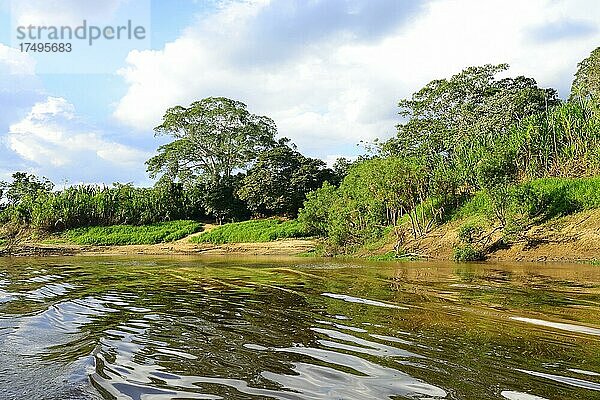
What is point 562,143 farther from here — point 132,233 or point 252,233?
point 132,233

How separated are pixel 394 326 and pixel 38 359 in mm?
3144

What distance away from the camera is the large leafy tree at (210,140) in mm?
42219

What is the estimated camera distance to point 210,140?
42.5 meters

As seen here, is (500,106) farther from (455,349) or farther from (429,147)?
(455,349)

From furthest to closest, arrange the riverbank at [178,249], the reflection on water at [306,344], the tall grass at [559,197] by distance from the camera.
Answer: the riverbank at [178,249] < the tall grass at [559,197] < the reflection on water at [306,344]

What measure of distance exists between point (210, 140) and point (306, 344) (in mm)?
39379

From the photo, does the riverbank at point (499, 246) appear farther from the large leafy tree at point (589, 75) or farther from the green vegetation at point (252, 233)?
the large leafy tree at point (589, 75)

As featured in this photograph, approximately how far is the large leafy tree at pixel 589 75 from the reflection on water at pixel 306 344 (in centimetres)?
3027

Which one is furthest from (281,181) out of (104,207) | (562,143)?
(562,143)

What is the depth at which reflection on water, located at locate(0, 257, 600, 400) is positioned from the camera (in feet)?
10.2

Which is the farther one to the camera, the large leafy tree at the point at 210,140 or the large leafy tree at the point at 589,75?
the large leafy tree at the point at 210,140

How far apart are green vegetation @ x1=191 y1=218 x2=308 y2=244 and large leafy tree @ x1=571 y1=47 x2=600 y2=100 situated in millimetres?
20164

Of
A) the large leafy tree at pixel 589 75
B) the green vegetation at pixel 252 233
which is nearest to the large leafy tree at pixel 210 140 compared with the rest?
the green vegetation at pixel 252 233

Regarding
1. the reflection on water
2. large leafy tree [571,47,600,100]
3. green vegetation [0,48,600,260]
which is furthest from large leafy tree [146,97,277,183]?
the reflection on water
